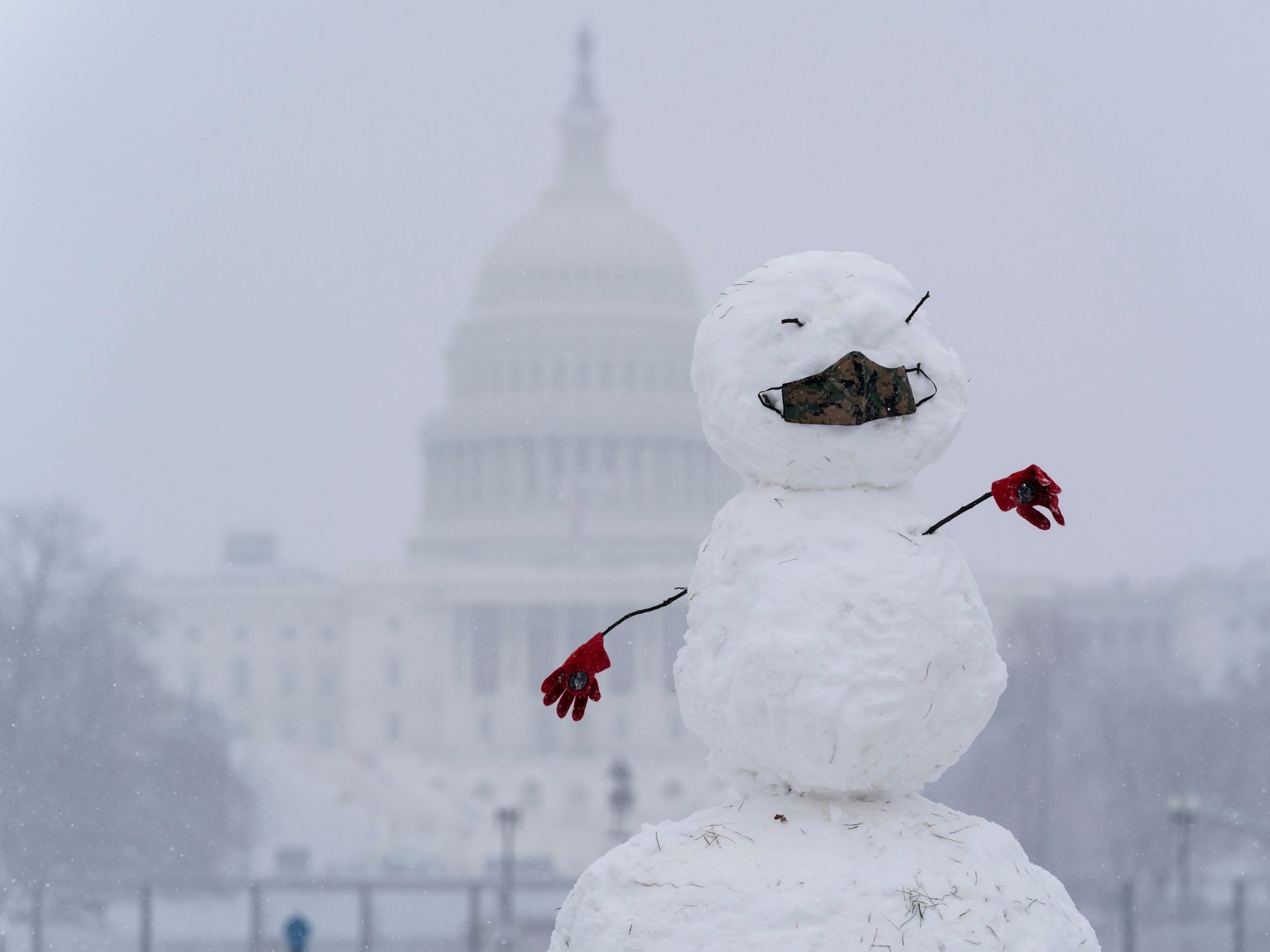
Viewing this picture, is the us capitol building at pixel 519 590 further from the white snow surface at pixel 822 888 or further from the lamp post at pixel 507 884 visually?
the white snow surface at pixel 822 888

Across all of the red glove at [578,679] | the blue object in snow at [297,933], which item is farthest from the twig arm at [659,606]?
the blue object in snow at [297,933]

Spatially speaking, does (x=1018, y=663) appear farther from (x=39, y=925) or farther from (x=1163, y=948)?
(x=39, y=925)

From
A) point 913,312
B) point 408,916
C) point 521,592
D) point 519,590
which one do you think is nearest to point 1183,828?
point 408,916

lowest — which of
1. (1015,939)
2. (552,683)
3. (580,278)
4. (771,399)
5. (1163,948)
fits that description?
(1163,948)

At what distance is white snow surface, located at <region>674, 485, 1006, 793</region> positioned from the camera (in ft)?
9.09

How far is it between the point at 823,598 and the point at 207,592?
45671 mm

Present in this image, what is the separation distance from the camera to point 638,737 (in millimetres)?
49781

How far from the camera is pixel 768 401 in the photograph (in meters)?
2.88

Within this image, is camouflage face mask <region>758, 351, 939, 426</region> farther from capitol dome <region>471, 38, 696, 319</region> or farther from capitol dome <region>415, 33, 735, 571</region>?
capitol dome <region>471, 38, 696, 319</region>

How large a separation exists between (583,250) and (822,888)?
5612cm

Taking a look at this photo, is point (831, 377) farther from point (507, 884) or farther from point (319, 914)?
point (319, 914)

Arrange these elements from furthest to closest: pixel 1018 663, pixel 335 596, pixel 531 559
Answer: pixel 531 559 → pixel 335 596 → pixel 1018 663

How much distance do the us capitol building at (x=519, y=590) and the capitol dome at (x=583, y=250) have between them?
0.28 feet

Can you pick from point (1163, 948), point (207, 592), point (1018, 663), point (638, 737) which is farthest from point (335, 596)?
point (1163, 948)
